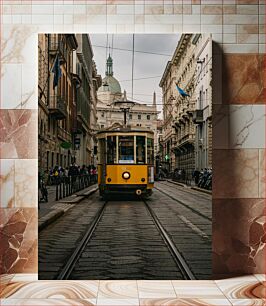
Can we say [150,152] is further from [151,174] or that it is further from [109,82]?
[109,82]

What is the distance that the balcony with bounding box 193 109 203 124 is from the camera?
656 centimetres

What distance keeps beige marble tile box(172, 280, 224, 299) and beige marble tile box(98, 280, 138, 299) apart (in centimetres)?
45

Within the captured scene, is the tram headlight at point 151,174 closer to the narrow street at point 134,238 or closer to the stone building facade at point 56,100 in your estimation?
the narrow street at point 134,238

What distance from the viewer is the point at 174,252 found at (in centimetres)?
681

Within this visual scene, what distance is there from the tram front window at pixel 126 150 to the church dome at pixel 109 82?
621mm

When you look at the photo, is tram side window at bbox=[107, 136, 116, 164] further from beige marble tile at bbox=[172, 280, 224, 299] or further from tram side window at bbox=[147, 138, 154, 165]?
beige marble tile at bbox=[172, 280, 224, 299]

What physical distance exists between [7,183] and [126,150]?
1722 millimetres

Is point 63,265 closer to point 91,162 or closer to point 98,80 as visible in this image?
point 91,162

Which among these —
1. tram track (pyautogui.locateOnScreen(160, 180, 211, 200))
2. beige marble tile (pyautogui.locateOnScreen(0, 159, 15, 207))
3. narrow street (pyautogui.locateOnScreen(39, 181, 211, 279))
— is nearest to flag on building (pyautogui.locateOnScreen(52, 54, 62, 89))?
beige marble tile (pyautogui.locateOnScreen(0, 159, 15, 207))

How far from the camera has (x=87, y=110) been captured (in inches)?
285

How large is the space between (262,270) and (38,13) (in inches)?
151

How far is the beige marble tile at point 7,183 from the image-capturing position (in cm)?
604

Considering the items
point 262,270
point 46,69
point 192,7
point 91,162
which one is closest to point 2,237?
point 91,162

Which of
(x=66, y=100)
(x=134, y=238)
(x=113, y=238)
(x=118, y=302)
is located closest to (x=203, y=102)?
(x=66, y=100)
